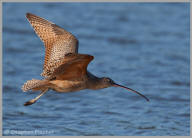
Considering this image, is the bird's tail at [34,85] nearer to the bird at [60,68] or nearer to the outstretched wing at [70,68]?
the bird at [60,68]

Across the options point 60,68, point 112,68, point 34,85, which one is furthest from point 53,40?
point 112,68

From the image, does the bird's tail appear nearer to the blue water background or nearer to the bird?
the bird

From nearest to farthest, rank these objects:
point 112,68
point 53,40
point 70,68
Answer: point 70,68 < point 53,40 < point 112,68

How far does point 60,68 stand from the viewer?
20.3ft

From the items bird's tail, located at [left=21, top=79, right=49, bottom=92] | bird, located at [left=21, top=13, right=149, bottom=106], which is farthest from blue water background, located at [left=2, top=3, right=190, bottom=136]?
bird's tail, located at [left=21, top=79, right=49, bottom=92]

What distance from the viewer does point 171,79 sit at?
9562 millimetres

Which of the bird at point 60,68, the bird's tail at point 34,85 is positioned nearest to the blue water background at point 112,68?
the bird at point 60,68

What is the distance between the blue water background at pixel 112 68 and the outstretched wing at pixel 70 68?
1112 millimetres

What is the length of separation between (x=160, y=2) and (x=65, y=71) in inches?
295

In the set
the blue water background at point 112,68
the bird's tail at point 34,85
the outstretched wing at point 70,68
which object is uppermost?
the outstretched wing at point 70,68

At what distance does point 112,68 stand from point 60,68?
12.4ft

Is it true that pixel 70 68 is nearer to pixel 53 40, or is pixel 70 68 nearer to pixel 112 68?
pixel 53 40

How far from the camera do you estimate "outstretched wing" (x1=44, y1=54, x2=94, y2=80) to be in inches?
229

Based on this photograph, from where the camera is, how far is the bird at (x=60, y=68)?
6141 mm
